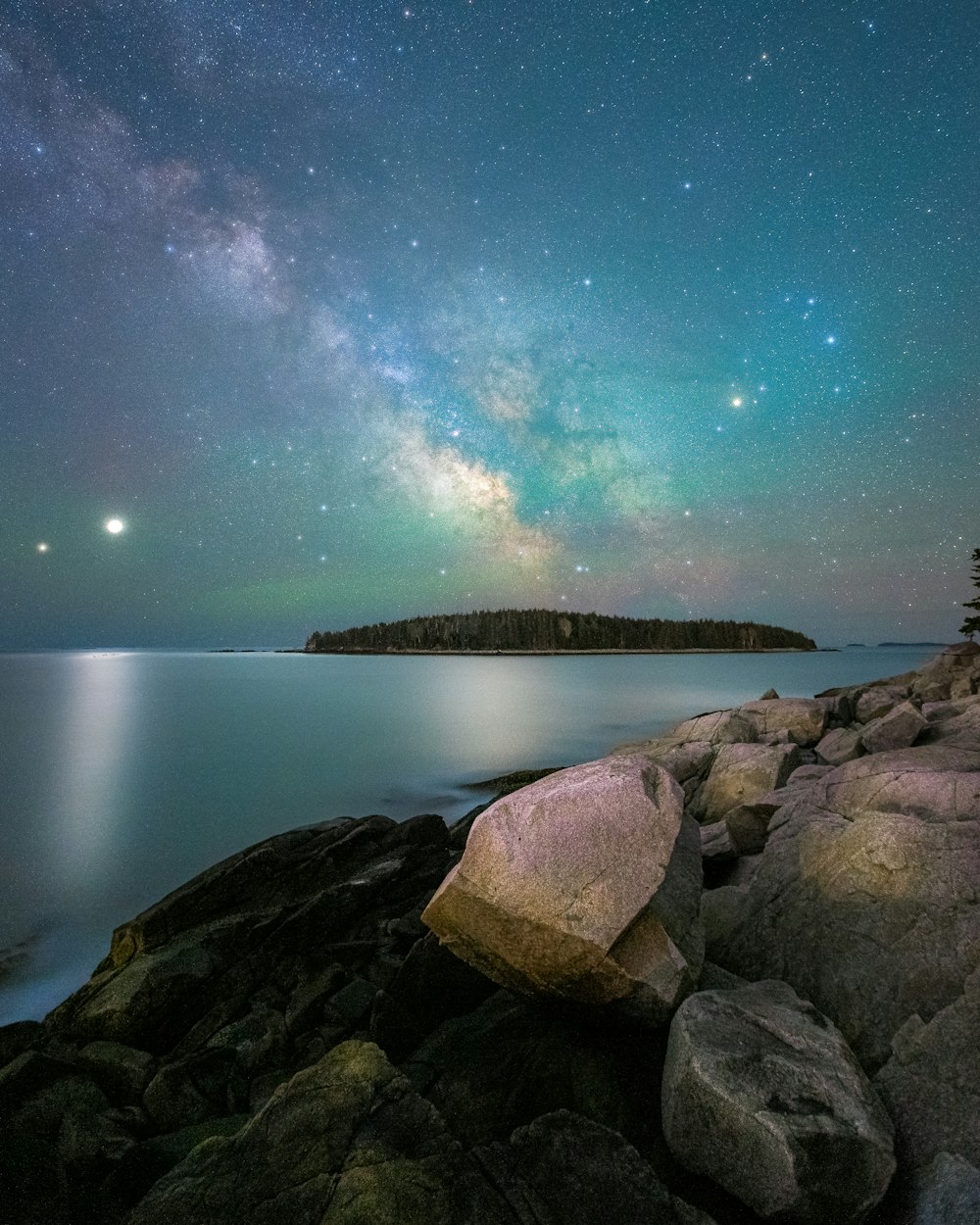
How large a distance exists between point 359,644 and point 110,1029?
19720cm

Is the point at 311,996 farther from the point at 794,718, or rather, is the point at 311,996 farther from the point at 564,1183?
the point at 794,718

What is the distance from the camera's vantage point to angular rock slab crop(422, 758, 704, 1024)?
15.2 feet

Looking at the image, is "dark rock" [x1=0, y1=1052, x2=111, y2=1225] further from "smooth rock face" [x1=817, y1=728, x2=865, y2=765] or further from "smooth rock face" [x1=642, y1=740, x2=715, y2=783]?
"smooth rock face" [x1=817, y1=728, x2=865, y2=765]

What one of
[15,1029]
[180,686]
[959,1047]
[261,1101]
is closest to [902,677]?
[959,1047]

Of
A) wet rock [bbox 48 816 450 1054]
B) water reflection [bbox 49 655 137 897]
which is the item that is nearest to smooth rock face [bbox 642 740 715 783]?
wet rock [bbox 48 816 450 1054]

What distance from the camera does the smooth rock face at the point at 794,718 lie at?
52.5 feet

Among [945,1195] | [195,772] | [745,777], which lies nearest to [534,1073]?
[945,1195]

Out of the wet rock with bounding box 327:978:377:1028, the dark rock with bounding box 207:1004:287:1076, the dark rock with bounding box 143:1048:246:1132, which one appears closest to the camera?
the dark rock with bounding box 143:1048:246:1132

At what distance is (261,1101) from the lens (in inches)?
205

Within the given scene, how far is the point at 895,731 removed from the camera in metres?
12.1

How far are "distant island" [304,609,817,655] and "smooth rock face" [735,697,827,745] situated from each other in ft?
501

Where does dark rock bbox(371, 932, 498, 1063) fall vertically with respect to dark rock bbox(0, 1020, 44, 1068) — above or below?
above

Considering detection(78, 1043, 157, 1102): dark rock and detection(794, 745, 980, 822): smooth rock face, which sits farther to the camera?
detection(794, 745, 980, 822): smooth rock face

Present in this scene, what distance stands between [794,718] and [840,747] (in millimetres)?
3237
